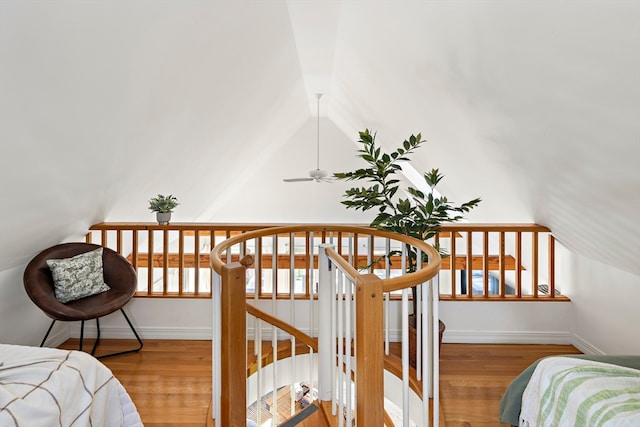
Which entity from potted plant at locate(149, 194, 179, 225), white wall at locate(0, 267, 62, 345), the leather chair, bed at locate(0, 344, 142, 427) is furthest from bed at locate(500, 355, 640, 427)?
white wall at locate(0, 267, 62, 345)

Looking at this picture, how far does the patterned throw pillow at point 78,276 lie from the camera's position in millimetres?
2479

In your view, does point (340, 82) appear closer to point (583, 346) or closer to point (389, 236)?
point (389, 236)

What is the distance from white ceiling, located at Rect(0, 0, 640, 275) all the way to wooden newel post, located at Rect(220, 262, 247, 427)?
3.65 ft

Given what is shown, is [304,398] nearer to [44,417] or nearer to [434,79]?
[44,417]

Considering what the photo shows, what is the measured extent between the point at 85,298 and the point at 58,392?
1.40m

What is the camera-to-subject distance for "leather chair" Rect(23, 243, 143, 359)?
230cm

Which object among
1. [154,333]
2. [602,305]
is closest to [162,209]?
[154,333]

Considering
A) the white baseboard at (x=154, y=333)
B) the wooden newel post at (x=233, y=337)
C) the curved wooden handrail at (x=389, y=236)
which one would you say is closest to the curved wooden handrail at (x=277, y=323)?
the curved wooden handrail at (x=389, y=236)

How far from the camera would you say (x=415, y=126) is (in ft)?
11.0

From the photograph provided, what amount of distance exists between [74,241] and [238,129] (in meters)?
1.90

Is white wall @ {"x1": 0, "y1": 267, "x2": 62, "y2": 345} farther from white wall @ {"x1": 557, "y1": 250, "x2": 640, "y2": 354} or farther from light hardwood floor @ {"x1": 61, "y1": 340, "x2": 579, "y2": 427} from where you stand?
white wall @ {"x1": 557, "y1": 250, "x2": 640, "y2": 354}

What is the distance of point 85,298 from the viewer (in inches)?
101

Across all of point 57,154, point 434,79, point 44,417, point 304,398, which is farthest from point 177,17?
point 304,398

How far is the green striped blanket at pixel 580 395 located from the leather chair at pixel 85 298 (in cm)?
255
